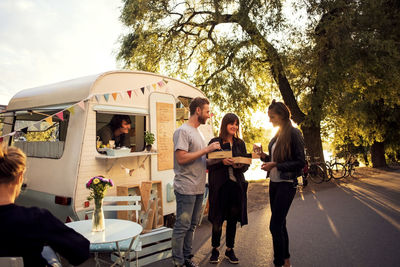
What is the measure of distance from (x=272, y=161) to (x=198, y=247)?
6.83 feet

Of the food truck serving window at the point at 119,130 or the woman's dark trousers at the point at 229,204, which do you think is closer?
the woman's dark trousers at the point at 229,204

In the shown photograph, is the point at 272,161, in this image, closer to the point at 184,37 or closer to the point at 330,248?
the point at 330,248

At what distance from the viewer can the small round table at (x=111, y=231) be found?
3.02m

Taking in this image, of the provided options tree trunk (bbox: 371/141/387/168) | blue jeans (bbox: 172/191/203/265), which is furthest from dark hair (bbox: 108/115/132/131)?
tree trunk (bbox: 371/141/387/168)

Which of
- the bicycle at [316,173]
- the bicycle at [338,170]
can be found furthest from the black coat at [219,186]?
the bicycle at [338,170]

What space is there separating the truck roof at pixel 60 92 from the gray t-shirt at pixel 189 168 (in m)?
1.73

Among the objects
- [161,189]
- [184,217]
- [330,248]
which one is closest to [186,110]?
[161,189]

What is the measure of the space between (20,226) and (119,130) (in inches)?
149

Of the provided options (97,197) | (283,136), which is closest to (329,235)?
(283,136)

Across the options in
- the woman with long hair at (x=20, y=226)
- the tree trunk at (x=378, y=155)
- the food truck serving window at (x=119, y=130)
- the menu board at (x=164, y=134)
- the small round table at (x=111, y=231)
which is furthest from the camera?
the tree trunk at (x=378, y=155)

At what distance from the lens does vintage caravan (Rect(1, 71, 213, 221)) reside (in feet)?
14.4

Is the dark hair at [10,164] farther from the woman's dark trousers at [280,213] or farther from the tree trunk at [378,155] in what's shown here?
the tree trunk at [378,155]

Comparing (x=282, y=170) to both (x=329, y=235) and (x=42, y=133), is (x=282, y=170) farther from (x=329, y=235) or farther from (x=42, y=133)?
(x=42, y=133)

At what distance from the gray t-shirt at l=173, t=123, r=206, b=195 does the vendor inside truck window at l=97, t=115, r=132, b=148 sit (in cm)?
202
